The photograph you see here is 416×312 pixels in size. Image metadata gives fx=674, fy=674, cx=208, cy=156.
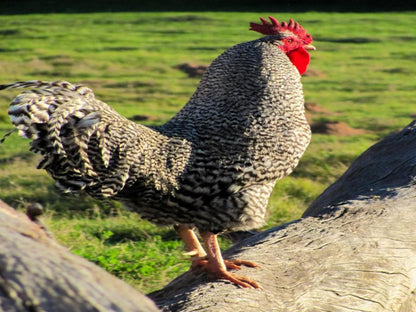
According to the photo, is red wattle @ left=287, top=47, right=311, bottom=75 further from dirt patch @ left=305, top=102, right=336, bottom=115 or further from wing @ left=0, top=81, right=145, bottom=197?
dirt patch @ left=305, top=102, right=336, bottom=115

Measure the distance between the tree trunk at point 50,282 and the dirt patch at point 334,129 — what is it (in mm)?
8592

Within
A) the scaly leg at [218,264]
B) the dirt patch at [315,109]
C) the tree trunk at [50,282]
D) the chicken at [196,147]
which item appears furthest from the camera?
the dirt patch at [315,109]

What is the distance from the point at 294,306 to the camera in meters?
3.16

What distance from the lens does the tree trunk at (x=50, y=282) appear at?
54.8 inches

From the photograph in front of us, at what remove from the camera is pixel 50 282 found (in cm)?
142

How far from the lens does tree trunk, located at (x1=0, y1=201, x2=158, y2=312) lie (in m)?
1.39

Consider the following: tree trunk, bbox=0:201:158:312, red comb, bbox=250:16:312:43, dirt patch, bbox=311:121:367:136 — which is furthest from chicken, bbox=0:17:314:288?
dirt patch, bbox=311:121:367:136

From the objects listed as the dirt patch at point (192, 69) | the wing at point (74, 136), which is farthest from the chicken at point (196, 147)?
the dirt patch at point (192, 69)

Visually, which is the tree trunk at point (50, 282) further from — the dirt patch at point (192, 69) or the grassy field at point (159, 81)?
the dirt patch at point (192, 69)

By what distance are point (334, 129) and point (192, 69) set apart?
5.30 metres

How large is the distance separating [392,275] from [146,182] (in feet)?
4.82

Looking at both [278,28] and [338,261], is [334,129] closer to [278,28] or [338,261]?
[278,28]

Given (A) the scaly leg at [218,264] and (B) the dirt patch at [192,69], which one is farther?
(B) the dirt patch at [192,69]

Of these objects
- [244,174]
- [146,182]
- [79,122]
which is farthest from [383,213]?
[79,122]
